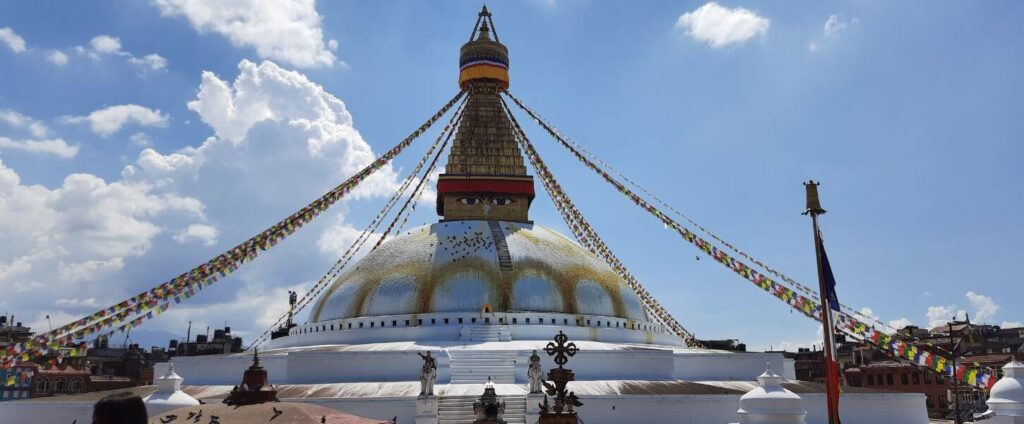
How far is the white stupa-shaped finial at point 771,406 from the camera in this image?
1337 cm

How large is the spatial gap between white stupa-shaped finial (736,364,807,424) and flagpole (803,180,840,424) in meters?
0.80

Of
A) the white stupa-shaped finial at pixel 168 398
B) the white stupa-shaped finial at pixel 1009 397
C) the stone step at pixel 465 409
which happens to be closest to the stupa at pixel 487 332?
the stone step at pixel 465 409

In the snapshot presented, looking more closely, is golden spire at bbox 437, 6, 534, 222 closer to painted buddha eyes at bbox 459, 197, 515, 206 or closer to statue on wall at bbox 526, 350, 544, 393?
painted buddha eyes at bbox 459, 197, 515, 206

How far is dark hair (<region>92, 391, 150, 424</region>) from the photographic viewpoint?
358cm

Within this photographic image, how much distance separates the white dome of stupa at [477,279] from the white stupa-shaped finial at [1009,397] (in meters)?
12.1

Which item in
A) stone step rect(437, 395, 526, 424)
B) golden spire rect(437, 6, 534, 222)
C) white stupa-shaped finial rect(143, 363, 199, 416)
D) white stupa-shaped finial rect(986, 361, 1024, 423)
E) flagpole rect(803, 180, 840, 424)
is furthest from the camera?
golden spire rect(437, 6, 534, 222)

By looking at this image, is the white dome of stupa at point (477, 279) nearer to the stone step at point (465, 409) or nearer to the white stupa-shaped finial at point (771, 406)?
the stone step at point (465, 409)

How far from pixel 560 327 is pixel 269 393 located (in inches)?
608

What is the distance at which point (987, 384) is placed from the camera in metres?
15.8

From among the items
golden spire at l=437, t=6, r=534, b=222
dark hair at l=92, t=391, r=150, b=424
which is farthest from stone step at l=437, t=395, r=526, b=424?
dark hair at l=92, t=391, r=150, b=424

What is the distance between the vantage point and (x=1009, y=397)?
46.5 ft

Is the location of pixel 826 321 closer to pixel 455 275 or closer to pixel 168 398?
pixel 168 398

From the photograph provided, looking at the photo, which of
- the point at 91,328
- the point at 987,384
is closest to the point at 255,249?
the point at 91,328

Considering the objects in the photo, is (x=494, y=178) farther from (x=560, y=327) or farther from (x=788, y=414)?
(x=788, y=414)
